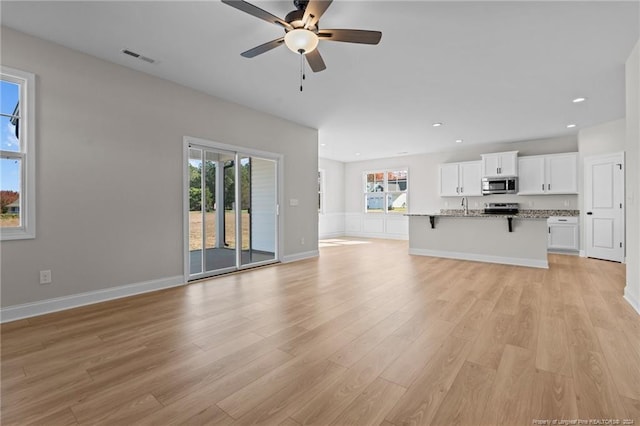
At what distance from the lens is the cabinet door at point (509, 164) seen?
23.3ft

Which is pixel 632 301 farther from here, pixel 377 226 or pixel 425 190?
pixel 377 226

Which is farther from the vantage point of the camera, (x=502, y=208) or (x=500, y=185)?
(x=502, y=208)

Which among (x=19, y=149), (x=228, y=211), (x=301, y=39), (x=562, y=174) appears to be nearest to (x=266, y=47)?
(x=301, y=39)

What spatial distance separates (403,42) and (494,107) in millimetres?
2860

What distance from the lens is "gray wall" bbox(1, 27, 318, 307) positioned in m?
2.92

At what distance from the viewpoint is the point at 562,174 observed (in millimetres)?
6668

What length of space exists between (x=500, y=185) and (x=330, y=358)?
7086 mm

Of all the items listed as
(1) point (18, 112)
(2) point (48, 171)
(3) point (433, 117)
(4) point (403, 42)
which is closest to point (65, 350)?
(2) point (48, 171)

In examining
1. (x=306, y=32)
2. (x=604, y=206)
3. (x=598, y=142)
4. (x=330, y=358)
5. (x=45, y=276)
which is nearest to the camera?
(x=330, y=358)

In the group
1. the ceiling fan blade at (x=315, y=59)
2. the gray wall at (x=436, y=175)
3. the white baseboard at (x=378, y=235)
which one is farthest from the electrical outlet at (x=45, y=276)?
the gray wall at (x=436, y=175)

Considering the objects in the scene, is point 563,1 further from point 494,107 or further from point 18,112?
point 18,112

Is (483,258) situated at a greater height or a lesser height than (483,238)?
lesser

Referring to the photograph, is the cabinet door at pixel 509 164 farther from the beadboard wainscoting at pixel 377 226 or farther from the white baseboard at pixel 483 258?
the beadboard wainscoting at pixel 377 226

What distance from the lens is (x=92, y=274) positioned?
325 cm
